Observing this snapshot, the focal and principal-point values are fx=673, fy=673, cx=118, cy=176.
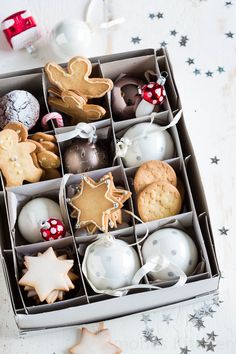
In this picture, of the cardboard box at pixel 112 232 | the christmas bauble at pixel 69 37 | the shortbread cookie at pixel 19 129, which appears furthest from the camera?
the christmas bauble at pixel 69 37

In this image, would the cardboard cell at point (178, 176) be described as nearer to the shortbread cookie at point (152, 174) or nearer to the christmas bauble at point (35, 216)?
the shortbread cookie at point (152, 174)

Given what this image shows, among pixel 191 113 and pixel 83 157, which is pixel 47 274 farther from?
pixel 191 113

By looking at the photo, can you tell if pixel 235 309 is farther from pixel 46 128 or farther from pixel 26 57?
pixel 26 57

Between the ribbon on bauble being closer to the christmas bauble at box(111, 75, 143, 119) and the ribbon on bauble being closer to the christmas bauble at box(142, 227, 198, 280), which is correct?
the christmas bauble at box(111, 75, 143, 119)

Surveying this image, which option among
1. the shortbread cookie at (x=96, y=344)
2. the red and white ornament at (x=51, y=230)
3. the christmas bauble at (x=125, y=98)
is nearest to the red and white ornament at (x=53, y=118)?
the christmas bauble at (x=125, y=98)

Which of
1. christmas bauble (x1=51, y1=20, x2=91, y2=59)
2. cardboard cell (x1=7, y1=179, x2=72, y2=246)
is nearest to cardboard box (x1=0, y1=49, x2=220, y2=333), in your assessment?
cardboard cell (x1=7, y1=179, x2=72, y2=246)

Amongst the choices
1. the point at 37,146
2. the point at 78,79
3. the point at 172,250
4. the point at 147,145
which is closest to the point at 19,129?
the point at 37,146

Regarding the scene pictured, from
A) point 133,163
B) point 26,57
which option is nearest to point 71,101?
point 133,163
